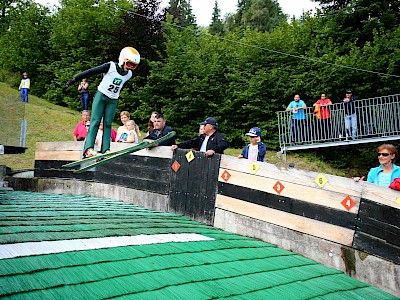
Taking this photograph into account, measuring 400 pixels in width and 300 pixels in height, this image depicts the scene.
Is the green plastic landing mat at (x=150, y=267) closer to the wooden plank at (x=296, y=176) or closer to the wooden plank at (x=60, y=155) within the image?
the wooden plank at (x=296, y=176)

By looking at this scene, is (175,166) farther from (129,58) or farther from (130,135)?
(129,58)

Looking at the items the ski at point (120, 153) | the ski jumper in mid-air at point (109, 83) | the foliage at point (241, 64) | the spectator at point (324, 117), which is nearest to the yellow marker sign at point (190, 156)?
the ski at point (120, 153)

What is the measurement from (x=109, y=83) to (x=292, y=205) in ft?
9.65

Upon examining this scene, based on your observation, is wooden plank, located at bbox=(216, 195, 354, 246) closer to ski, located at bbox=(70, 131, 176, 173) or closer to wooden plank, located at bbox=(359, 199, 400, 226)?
wooden plank, located at bbox=(359, 199, 400, 226)

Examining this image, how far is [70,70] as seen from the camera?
62.2 ft

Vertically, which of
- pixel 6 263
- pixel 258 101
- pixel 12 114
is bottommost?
pixel 6 263

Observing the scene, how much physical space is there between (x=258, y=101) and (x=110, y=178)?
1172cm

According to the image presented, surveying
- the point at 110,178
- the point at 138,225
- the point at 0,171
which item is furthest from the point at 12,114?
the point at 138,225

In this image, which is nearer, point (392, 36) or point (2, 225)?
point (2, 225)

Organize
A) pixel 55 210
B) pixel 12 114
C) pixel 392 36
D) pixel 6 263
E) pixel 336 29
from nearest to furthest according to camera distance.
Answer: pixel 6 263 → pixel 55 210 → pixel 12 114 → pixel 392 36 → pixel 336 29

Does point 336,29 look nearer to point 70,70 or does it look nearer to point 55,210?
point 70,70

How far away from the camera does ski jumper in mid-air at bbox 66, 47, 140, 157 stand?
18.4 feet

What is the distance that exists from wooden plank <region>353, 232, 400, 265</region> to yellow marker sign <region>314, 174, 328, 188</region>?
0.69 metres

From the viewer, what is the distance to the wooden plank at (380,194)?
424 cm
